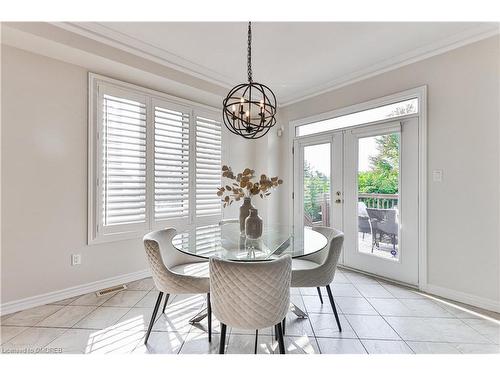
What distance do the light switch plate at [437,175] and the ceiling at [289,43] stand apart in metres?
1.27

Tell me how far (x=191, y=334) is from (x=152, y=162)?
210 cm

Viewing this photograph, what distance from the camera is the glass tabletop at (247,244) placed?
165 cm

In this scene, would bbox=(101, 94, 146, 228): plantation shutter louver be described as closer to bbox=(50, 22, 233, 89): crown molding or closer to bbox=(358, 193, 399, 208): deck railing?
bbox=(50, 22, 233, 89): crown molding

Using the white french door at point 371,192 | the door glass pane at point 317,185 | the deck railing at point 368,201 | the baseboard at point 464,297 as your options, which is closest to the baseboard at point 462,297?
the baseboard at point 464,297

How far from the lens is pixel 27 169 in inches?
90.6

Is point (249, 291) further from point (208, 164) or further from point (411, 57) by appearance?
point (411, 57)

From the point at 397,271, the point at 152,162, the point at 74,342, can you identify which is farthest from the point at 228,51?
the point at 397,271

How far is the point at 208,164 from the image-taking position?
12.5 ft

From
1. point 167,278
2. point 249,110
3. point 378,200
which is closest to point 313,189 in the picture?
point 378,200

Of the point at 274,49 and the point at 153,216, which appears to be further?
the point at 153,216

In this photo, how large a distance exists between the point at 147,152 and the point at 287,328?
101 inches

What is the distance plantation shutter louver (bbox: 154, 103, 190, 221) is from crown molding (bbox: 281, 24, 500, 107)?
203 centimetres

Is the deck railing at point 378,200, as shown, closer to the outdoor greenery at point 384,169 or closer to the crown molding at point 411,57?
the outdoor greenery at point 384,169

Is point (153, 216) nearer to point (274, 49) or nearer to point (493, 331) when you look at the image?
point (274, 49)
